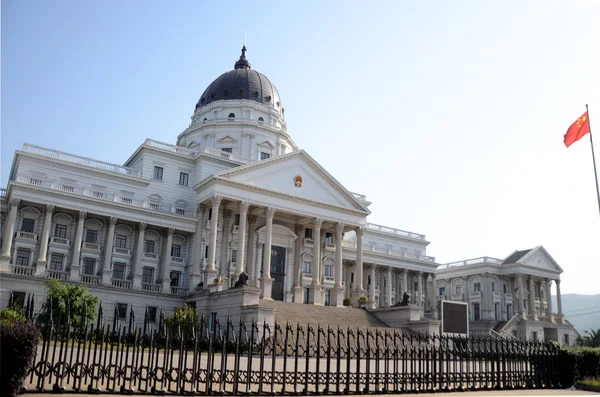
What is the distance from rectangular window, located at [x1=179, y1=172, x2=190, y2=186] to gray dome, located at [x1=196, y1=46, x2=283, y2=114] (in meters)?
19.1

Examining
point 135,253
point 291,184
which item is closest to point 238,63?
point 291,184

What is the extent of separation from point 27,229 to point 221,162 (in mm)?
17507

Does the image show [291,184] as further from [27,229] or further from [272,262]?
[27,229]

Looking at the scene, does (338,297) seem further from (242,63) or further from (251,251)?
(242,63)

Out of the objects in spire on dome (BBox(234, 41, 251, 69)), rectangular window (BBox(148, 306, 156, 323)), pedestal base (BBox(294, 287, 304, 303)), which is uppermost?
spire on dome (BBox(234, 41, 251, 69))

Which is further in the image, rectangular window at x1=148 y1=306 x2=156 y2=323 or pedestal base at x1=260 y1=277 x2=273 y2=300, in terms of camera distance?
pedestal base at x1=260 y1=277 x2=273 y2=300

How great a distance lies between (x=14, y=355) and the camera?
36.1ft

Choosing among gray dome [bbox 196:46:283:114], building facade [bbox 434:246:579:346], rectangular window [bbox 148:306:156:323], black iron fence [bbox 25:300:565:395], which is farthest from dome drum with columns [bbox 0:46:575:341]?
building facade [bbox 434:246:579:346]

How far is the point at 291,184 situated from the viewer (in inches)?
1900

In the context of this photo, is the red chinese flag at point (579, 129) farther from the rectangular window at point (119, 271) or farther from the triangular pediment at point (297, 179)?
the rectangular window at point (119, 271)

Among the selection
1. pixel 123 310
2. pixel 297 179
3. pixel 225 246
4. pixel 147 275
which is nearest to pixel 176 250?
pixel 147 275

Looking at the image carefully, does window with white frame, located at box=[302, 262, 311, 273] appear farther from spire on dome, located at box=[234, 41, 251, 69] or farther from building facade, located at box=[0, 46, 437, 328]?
spire on dome, located at box=[234, 41, 251, 69]

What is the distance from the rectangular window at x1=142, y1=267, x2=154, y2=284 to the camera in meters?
45.7

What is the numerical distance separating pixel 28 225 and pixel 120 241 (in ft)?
23.4
